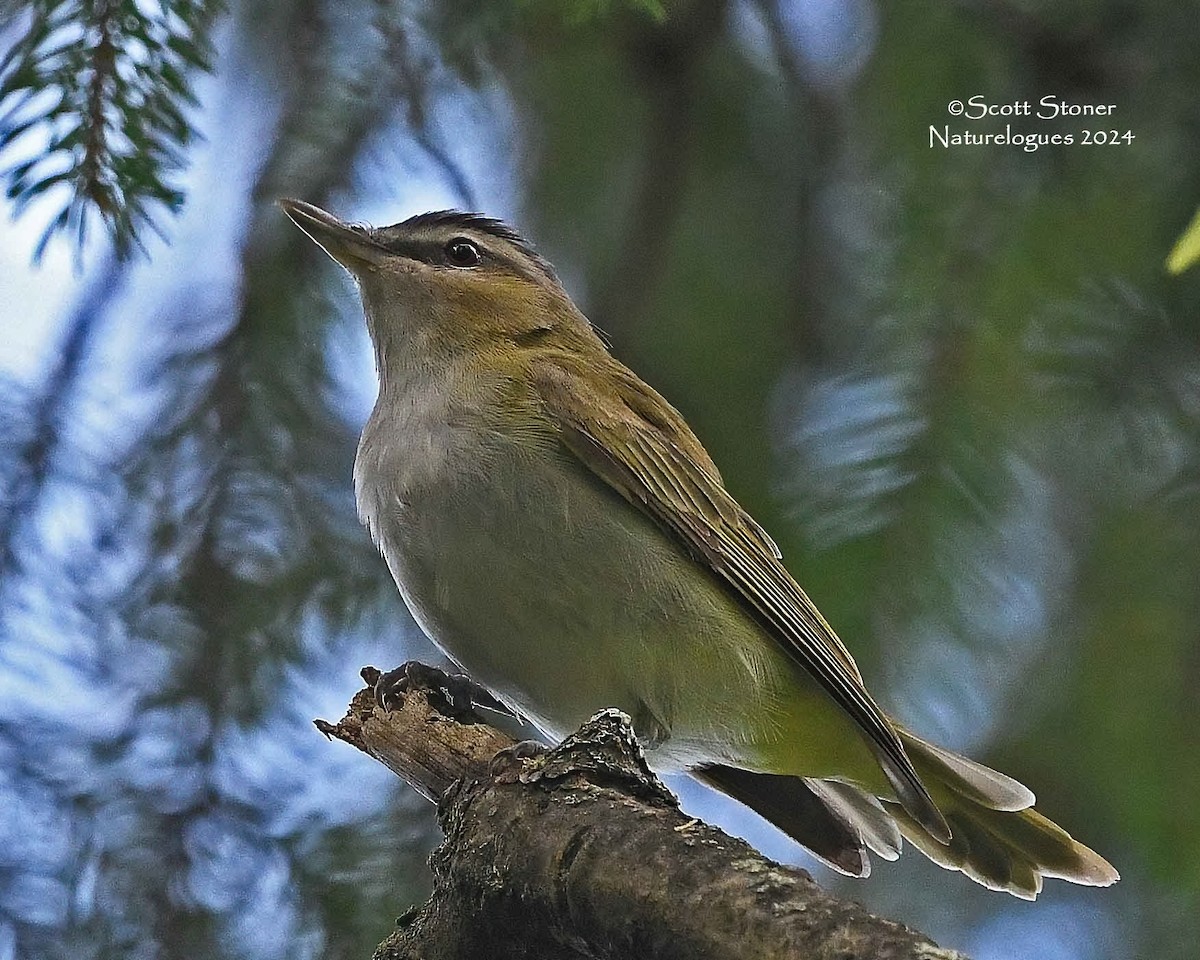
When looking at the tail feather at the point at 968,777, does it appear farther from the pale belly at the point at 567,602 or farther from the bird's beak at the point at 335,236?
the bird's beak at the point at 335,236

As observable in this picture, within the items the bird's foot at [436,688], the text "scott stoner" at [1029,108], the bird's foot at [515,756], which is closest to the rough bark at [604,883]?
the bird's foot at [515,756]

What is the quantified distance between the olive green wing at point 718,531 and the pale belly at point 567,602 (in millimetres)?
49

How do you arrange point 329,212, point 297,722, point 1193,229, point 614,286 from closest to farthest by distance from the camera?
point 1193,229
point 297,722
point 329,212
point 614,286

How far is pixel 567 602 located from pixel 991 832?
131cm

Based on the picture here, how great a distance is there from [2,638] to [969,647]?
205 centimetres

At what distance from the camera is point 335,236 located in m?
3.33

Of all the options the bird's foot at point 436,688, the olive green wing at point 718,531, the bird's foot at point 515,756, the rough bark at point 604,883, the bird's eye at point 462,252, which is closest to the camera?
the rough bark at point 604,883

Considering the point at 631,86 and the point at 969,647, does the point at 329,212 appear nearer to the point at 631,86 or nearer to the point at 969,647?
the point at 631,86

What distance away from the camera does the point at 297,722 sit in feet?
9.74

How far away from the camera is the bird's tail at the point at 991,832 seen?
11.2 ft

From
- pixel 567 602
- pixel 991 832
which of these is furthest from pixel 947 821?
pixel 567 602

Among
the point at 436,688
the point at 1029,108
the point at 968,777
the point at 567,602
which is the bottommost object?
the point at 968,777

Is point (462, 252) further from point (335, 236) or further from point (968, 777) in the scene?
point (968, 777)

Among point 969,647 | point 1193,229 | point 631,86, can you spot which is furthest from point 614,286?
point 1193,229
